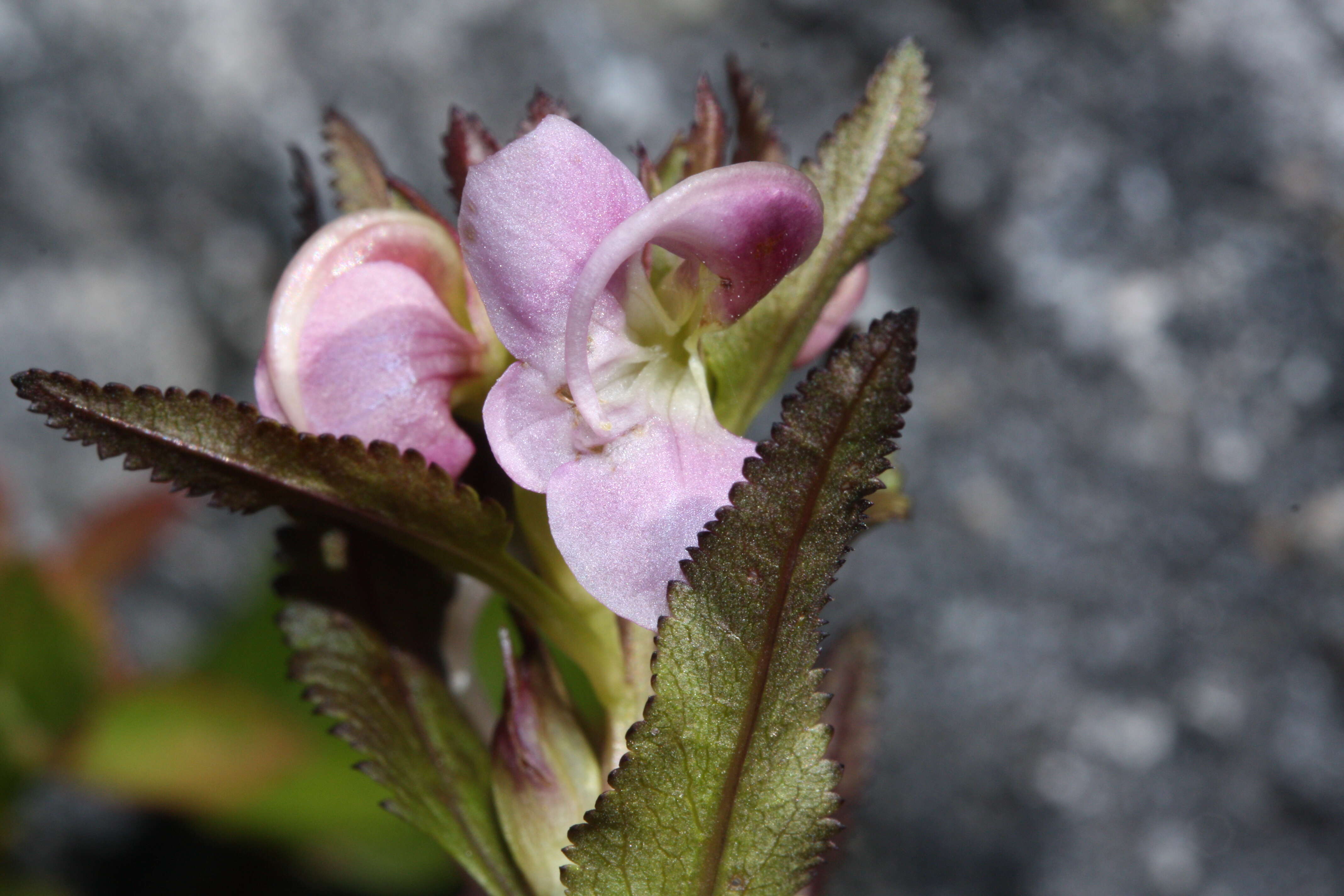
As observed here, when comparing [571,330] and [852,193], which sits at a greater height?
[852,193]

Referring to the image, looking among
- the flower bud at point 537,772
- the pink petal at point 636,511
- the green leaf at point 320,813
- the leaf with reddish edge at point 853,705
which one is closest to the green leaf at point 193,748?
the green leaf at point 320,813

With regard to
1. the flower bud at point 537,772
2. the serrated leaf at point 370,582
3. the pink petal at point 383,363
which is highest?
the pink petal at point 383,363

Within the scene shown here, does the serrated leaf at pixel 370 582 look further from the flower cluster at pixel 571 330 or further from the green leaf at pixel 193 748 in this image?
the green leaf at pixel 193 748

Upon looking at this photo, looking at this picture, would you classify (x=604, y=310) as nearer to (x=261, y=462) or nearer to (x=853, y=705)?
(x=261, y=462)

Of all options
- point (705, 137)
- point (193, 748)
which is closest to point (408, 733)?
point (705, 137)

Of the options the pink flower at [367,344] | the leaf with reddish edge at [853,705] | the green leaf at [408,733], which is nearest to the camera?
the pink flower at [367,344]

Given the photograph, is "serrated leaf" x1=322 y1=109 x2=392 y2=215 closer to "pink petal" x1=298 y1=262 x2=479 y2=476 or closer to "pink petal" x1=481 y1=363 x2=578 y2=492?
"pink petal" x1=298 y1=262 x2=479 y2=476
